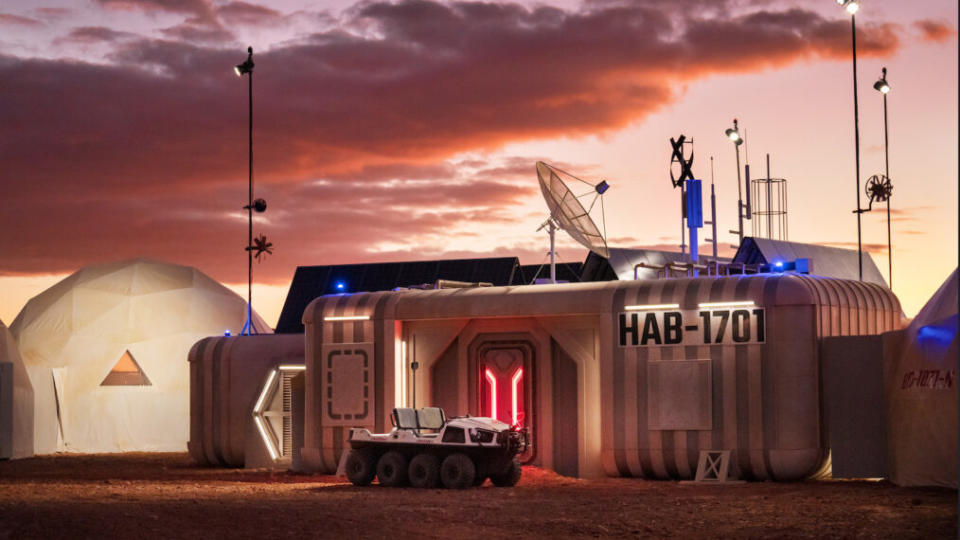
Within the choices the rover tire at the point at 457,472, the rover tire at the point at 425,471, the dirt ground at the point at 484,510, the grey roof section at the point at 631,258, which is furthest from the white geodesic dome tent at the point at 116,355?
the rover tire at the point at 457,472

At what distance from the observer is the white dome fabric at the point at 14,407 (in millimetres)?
36500

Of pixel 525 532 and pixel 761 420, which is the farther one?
pixel 761 420

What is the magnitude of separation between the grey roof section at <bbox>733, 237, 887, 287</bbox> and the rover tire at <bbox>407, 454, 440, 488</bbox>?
769 inches

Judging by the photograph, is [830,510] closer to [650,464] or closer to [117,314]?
[650,464]

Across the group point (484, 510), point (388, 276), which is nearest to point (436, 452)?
point (484, 510)

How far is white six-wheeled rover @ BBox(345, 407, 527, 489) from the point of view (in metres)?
22.5

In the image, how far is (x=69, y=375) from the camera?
4222 centimetres

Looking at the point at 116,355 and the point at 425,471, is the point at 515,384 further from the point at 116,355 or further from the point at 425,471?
the point at 116,355

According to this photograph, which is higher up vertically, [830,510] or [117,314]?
[117,314]

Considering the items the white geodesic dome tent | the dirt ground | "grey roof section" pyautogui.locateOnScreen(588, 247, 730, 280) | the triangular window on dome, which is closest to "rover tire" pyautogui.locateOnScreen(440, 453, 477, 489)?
the dirt ground

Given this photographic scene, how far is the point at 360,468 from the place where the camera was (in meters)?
23.6

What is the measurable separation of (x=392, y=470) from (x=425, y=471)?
73cm

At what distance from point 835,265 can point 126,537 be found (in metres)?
34.0

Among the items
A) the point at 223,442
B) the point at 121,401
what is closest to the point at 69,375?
the point at 121,401
